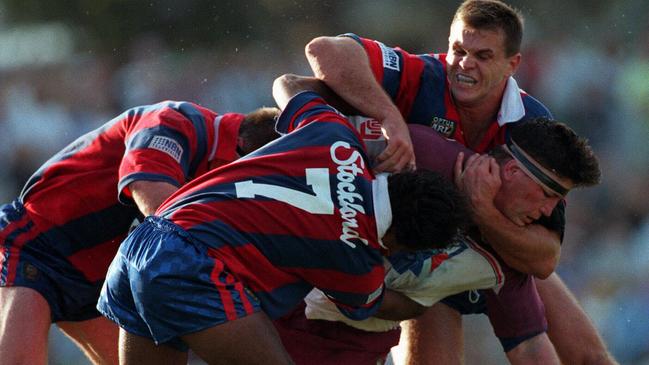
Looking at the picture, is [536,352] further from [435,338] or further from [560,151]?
[560,151]

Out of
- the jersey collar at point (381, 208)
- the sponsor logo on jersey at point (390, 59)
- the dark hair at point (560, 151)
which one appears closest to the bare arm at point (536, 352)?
the dark hair at point (560, 151)

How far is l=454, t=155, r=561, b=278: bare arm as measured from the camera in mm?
4137

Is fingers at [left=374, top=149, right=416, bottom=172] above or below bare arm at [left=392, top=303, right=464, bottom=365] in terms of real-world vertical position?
above

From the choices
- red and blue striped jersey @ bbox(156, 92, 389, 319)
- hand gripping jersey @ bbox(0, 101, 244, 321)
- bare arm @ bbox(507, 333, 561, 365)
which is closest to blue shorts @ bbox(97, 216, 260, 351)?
red and blue striped jersey @ bbox(156, 92, 389, 319)

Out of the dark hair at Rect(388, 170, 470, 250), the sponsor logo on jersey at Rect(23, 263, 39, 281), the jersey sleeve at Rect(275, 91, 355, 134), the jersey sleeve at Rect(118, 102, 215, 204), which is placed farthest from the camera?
the sponsor logo on jersey at Rect(23, 263, 39, 281)

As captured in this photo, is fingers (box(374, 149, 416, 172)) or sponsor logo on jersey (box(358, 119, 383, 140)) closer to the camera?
fingers (box(374, 149, 416, 172))

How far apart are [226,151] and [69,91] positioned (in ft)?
17.0

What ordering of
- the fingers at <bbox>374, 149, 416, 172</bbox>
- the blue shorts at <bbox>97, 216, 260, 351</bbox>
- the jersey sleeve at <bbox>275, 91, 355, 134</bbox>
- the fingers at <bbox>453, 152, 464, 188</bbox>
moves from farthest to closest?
the fingers at <bbox>453, 152, 464, 188</bbox> → the fingers at <bbox>374, 149, 416, 172</bbox> → the jersey sleeve at <bbox>275, 91, 355, 134</bbox> → the blue shorts at <bbox>97, 216, 260, 351</bbox>

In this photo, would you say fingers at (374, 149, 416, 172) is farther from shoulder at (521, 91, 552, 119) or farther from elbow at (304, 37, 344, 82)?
shoulder at (521, 91, 552, 119)

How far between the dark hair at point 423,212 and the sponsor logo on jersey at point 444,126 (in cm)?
92

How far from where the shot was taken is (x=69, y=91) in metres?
9.48

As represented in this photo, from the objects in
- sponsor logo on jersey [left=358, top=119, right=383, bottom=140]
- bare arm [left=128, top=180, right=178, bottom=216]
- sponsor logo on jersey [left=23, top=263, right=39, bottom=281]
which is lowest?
sponsor logo on jersey [left=23, top=263, right=39, bottom=281]

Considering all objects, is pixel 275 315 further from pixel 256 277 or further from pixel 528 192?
pixel 528 192

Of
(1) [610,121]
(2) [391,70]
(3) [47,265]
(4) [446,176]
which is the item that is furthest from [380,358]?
(1) [610,121]
